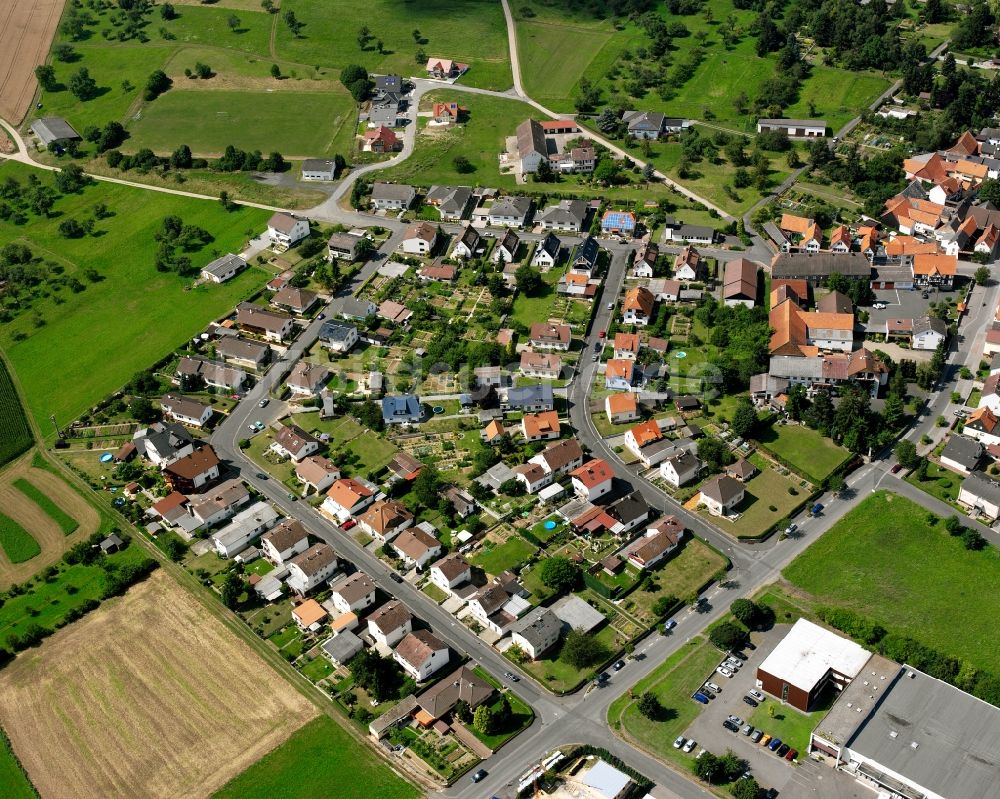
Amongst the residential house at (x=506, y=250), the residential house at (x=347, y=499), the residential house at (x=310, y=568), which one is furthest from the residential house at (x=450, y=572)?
the residential house at (x=506, y=250)

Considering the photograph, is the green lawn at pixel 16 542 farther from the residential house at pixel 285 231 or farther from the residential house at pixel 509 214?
the residential house at pixel 509 214

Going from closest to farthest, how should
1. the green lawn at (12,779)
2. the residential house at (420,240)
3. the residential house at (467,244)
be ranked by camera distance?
the green lawn at (12,779), the residential house at (467,244), the residential house at (420,240)

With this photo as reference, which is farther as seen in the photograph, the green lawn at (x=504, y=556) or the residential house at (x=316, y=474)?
the residential house at (x=316, y=474)

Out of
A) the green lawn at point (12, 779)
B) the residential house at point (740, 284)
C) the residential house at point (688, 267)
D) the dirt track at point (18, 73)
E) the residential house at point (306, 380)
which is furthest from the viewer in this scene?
the dirt track at point (18, 73)

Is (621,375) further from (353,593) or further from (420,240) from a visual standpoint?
(353,593)

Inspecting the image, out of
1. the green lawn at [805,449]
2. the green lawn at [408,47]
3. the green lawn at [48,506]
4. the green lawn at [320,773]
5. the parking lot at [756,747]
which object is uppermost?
the green lawn at [408,47]

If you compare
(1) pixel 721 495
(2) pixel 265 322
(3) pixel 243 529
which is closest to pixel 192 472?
(3) pixel 243 529

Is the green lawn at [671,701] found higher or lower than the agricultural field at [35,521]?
higher
